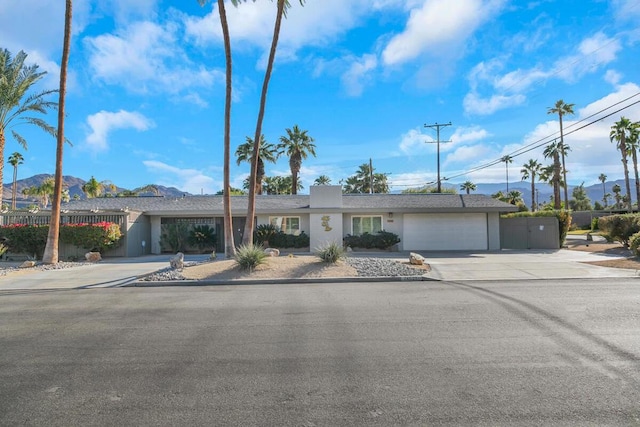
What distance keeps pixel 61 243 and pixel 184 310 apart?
15.4 meters

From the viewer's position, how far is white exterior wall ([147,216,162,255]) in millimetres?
25272

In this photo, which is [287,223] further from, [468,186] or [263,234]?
[468,186]

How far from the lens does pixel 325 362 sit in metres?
5.12

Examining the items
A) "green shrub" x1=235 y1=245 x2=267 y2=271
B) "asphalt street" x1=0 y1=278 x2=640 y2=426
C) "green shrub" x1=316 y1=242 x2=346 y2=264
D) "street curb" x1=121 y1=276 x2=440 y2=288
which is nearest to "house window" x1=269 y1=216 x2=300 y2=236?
"green shrub" x1=316 y1=242 x2=346 y2=264

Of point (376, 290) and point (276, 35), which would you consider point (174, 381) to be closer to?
point (376, 290)

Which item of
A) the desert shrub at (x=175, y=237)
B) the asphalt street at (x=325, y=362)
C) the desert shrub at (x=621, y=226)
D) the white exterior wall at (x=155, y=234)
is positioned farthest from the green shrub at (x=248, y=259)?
the desert shrub at (x=621, y=226)

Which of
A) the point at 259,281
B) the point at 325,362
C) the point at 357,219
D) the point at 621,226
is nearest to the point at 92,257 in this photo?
the point at 259,281

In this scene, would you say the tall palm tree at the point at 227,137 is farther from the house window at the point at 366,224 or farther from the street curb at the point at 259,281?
the house window at the point at 366,224

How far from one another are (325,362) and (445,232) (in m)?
21.4

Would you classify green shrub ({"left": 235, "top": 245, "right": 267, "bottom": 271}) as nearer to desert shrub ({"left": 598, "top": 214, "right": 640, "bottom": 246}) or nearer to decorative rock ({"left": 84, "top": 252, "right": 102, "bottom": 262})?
decorative rock ({"left": 84, "top": 252, "right": 102, "bottom": 262})

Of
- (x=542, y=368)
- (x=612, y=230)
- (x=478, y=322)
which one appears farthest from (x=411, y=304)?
(x=612, y=230)

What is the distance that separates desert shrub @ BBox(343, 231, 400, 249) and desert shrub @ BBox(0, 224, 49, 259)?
15186 mm

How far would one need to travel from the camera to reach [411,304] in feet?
28.9

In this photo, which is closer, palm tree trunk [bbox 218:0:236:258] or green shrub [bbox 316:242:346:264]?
green shrub [bbox 316:242:346:264]
